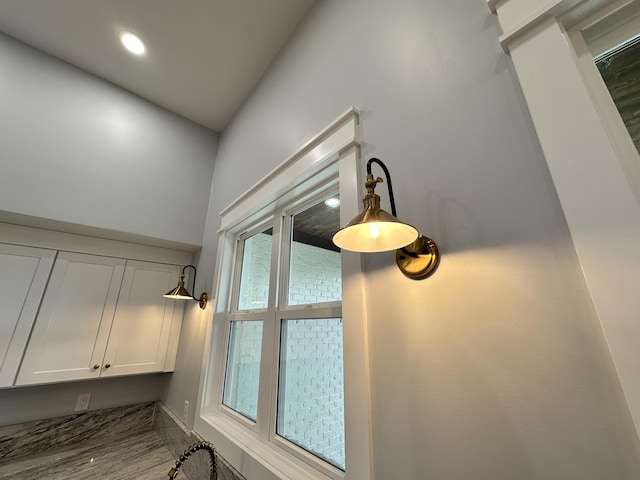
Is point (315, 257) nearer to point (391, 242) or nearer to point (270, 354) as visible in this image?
point (270, 354)

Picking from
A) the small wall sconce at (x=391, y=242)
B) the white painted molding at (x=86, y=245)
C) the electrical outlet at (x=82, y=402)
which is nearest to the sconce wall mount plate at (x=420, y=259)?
the small wall sconce at (x=391, y=242)

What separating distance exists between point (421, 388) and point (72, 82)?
2877mm

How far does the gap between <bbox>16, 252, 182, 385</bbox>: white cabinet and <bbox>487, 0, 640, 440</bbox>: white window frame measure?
252cm

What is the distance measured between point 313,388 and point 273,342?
315 mm

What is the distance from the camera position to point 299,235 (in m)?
1.44

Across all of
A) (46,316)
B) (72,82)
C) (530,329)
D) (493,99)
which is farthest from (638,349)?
(72,82)

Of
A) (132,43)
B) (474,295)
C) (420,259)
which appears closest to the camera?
(474,295)

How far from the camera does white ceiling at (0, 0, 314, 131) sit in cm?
156

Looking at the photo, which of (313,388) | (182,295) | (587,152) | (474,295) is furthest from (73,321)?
(587,152)

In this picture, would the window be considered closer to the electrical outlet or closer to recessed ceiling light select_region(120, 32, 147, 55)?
the electrical outlet

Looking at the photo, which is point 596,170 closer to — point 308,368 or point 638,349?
point 638,349

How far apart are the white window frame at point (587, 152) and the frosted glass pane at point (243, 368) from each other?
136 cm

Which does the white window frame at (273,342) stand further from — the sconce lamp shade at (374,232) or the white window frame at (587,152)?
the white window frame at (587,152)

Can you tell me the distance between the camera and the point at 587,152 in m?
0.48
